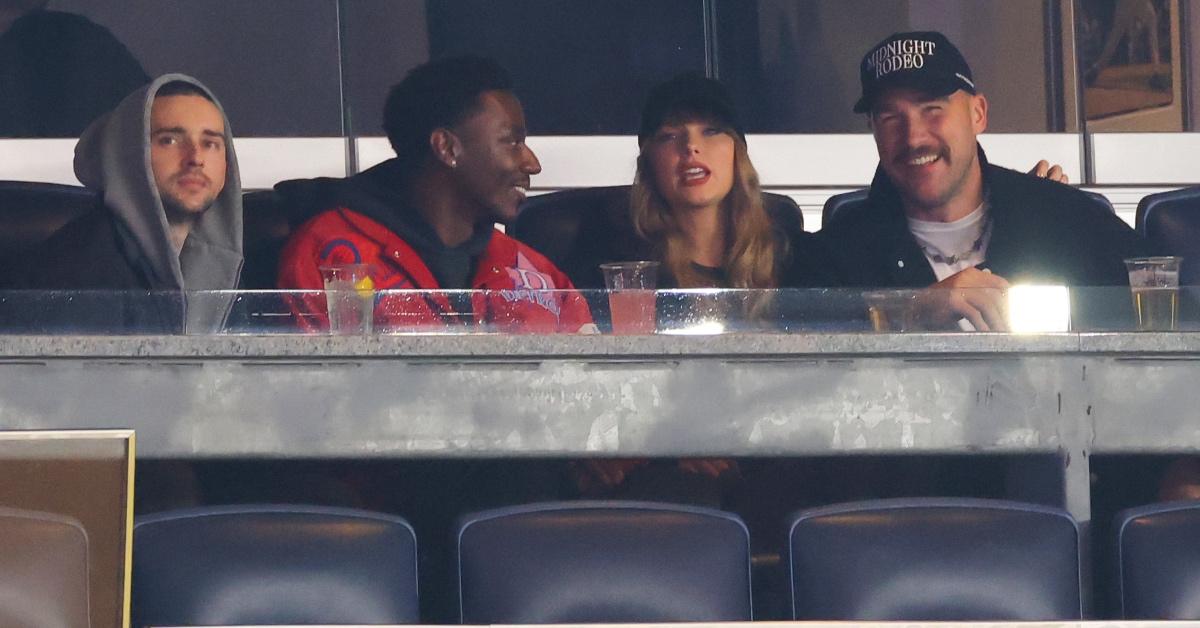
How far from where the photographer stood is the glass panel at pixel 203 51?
4246mm

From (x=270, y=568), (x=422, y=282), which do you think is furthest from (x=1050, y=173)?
(x=270, y=568)

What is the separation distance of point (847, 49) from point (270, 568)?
139 inches

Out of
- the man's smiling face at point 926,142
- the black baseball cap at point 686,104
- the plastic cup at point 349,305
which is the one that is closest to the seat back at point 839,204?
the man's smiling face at point 926,142

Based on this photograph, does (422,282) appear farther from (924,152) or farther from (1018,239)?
(1018,239)

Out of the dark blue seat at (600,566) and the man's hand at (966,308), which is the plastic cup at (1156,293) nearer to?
the man's hand at (966,308)

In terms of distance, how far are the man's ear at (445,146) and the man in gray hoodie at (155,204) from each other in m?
0.42

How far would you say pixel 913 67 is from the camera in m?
2.95

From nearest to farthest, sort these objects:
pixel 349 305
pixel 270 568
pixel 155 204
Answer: pixel 270 568, pixel 349 305, pixel 155 204

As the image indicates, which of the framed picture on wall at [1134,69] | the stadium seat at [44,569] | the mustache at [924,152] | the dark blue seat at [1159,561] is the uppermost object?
the framed picture on wall at [1134,69]

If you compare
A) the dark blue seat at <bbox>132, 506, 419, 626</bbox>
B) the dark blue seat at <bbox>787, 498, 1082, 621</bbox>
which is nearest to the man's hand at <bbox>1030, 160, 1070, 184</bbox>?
the dark blue seat at <bbox>787, 498, 1082, 621</bbox>

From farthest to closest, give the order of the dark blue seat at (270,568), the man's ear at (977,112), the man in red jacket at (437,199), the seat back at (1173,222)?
1. the man's ear at (977,112)
2. the seat back at (1173,222)
3. the man in red jacket at (437,199)
4. the dark blue seat at (270,568)

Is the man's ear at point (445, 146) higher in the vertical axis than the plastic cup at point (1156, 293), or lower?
higher

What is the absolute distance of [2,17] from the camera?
429 cm

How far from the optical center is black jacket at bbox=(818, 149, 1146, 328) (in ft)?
9.34
